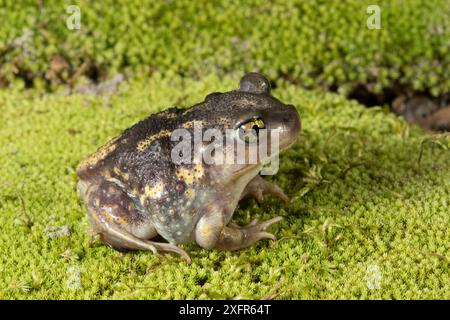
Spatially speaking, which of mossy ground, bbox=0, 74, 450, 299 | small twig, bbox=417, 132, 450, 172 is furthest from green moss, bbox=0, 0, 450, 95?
small twig, bbox=417, 132, 450, 172

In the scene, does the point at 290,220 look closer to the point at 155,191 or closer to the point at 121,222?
the point at 155,191

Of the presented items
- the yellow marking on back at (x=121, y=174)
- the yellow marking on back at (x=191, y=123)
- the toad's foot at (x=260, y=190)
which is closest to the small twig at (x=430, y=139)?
the toad's foot at (x=260, y=190)

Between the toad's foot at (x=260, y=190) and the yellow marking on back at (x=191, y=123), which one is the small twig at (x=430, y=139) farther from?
the yellow marking on back at (x=191, y=123)

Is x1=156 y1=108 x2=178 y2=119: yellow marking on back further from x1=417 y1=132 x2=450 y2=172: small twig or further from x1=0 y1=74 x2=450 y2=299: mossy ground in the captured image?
x1=417 y1=132 x2=450 y2=172: small twig

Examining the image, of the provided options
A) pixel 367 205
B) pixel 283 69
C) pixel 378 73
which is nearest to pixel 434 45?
pixel 378 73

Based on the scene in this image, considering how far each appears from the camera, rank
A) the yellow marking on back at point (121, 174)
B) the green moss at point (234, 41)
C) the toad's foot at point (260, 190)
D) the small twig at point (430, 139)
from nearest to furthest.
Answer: the yellow marking on back at point (121, 174) < the toad's foot at point (260, 190) < the small twig at point (430, 139) < the green moss at point (234, 41)
